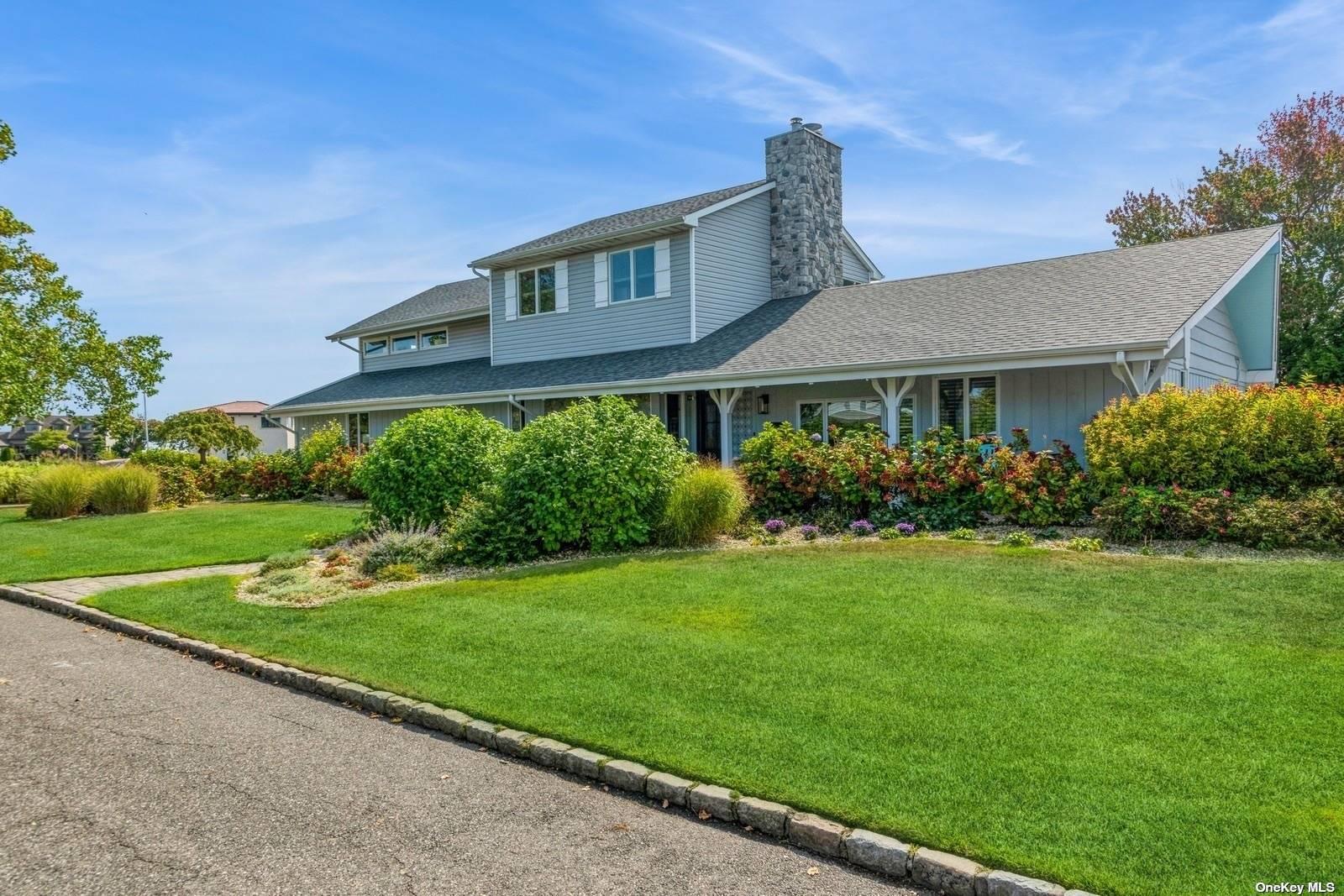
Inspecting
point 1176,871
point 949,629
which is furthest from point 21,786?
point 949,629

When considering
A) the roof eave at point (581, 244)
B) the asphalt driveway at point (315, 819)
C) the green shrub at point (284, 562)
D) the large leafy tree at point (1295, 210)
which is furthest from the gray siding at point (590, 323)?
the large leafy tree at point (1295, 210)

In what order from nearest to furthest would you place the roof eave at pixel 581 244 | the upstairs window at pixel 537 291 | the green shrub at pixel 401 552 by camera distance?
1. the green shrub at pixel 401 552
2. the roof eave at pixel 581 244
3. the upstairs window at pixel 537 291

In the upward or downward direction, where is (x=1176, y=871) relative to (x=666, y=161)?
downward

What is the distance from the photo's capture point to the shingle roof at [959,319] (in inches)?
489

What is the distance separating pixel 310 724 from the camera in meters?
5.18

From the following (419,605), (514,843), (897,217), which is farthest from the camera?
(897,217)

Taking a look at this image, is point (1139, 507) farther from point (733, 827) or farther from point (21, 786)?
point (21, 786)

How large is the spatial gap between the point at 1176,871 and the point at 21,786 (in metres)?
5.36

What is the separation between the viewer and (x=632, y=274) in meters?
19.3

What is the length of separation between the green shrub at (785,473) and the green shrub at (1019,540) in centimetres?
296

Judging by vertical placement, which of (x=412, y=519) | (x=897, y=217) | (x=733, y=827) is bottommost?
(x=733, y=827)

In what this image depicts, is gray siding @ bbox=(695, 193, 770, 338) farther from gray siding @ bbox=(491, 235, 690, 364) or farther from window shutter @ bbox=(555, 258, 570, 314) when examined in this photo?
window shutter @ bbox=(555, 258, 570, 314)

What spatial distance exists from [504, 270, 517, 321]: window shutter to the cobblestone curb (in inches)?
643

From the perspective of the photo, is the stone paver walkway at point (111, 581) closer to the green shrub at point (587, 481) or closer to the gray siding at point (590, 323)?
the green shrub at point (587, 481)
